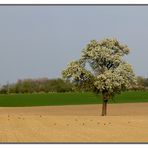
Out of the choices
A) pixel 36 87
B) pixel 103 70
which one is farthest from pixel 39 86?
pixel 103 70

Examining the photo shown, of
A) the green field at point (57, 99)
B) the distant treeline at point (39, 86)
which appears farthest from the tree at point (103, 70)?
the green field at point (57, 99)

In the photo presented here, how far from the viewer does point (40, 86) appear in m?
89.9

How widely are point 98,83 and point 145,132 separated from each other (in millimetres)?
18078

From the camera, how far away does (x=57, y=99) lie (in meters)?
95.7

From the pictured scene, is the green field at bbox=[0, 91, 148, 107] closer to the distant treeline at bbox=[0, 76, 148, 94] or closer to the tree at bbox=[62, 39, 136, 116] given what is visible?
the distant treeline at bbox=[0, 76, 148, 94]

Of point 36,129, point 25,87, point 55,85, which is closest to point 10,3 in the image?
point 36,129

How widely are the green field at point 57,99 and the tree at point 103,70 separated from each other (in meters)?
43.1

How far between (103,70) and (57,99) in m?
53.4

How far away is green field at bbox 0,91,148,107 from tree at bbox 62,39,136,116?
4305 cm

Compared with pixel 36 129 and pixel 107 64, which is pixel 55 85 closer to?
pixel 107 64

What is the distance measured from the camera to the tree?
42.1 meters

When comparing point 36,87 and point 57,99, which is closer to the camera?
point 36,87

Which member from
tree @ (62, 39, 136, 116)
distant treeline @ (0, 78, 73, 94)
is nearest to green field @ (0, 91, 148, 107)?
distant treeline @ (0, 78, 73, 94)

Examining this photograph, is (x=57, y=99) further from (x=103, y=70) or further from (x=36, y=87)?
(x=103, y=70)
